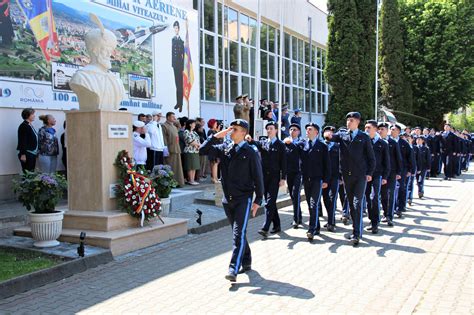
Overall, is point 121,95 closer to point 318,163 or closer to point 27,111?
point 27,111

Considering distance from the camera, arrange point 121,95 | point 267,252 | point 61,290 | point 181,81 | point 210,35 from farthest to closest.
→ point 210,35, point 181,81, point 121,95, point 267,252, point 61,290

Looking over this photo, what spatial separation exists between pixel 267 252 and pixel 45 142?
5.51 metres

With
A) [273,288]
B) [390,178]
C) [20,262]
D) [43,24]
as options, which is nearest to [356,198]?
[390,178]

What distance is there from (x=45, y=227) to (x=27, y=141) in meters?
3.39

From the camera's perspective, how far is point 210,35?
807 inches

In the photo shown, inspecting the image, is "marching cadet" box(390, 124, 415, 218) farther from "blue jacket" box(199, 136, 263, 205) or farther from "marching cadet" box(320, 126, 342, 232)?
"blue jacket" box(199, 136, 263, 205)

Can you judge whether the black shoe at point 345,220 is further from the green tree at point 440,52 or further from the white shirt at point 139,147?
the green tree at point 440,52

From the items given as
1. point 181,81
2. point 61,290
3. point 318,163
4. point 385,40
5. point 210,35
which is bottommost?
Answer: point 61,290

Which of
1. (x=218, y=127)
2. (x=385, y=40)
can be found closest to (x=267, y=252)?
(x=218, y=127)

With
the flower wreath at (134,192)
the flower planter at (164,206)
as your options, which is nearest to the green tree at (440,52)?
the flower planter at (164,206)

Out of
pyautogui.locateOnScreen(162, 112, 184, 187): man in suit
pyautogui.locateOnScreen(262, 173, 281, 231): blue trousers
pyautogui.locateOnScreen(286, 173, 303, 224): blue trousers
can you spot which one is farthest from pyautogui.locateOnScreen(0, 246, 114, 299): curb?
pyautogui.locateOnScreen(162, 112, 184, 187): man in suit

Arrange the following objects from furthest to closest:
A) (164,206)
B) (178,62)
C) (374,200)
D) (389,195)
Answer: (178,62) → (389,195) → (164,206) → (374,200)

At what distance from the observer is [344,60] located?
82.9 ft

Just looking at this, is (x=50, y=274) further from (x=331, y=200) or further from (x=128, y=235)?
(x=331, y=200)
